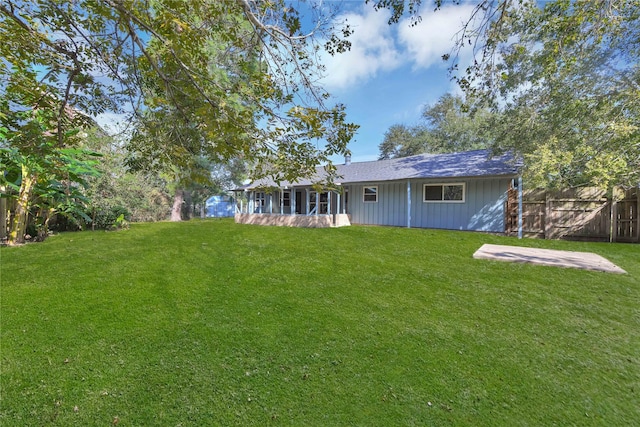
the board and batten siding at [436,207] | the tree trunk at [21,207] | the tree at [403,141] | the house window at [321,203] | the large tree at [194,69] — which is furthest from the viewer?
the tree at [403,141]

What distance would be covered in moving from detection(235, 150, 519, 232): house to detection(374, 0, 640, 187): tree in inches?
49.2

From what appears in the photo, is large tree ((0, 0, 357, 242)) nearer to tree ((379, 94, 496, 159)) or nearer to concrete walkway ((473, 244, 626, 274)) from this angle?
concrete walkway ((473, 244, 626, 274))

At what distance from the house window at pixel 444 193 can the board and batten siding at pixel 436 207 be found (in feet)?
0.55

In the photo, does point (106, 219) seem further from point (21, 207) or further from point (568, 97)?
point (568, 97)

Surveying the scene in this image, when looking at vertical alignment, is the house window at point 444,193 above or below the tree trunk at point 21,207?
above

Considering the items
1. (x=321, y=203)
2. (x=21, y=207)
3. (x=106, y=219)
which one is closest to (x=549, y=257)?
(x=321, y=203)

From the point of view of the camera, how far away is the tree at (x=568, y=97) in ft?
13.8

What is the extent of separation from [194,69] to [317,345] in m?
3.33

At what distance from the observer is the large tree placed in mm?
2904

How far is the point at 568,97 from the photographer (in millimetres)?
10289

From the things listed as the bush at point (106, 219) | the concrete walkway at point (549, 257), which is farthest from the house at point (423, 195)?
the bush at point (106, 219)

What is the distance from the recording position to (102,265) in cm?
581

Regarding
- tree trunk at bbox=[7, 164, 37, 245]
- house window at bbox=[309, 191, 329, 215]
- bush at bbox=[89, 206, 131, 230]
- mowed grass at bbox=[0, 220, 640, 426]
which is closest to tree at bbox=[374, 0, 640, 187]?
mowed grass at bbox=[0, 220, 640, 426]

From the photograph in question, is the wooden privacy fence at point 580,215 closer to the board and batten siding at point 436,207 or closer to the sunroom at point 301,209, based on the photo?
the board and batten siding at point 436,207
